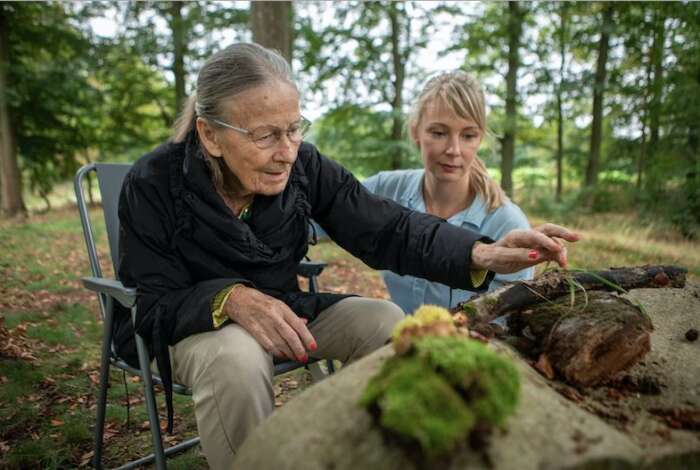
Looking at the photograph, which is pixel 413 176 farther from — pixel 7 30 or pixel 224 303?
pixel 7 30

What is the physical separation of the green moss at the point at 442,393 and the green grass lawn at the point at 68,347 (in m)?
2.07

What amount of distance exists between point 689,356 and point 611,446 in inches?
33.3

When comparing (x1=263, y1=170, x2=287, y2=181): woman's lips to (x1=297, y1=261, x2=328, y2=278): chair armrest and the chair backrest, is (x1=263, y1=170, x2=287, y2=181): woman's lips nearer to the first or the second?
(x1=297, y1=261, x2=328, y2=278): chair armrest

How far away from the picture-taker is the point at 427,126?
9.32 ft

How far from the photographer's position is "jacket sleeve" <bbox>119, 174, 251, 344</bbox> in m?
1.83

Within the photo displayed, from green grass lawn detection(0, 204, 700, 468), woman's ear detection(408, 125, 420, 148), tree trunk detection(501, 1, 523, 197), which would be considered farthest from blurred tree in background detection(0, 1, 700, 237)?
woman's ear detection(408, 125, 420, 148)

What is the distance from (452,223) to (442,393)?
180 centimetres

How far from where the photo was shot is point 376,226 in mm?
2285

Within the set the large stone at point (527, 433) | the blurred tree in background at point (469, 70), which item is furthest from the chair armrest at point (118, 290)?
the blurred tree in background at point (469, 70)

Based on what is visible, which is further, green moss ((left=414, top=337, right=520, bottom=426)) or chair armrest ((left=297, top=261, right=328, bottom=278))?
chair armrest ((left=297, top=261, right=328, bottom=278))

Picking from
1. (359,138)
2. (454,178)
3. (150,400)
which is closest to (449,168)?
(454,178)

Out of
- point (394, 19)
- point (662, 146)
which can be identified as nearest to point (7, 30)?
point (394, 19)

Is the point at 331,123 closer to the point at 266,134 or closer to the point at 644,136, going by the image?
the point at 644,136

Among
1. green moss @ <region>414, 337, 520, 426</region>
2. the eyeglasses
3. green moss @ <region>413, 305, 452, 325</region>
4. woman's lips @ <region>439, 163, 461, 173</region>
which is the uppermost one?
the eyeglasses
